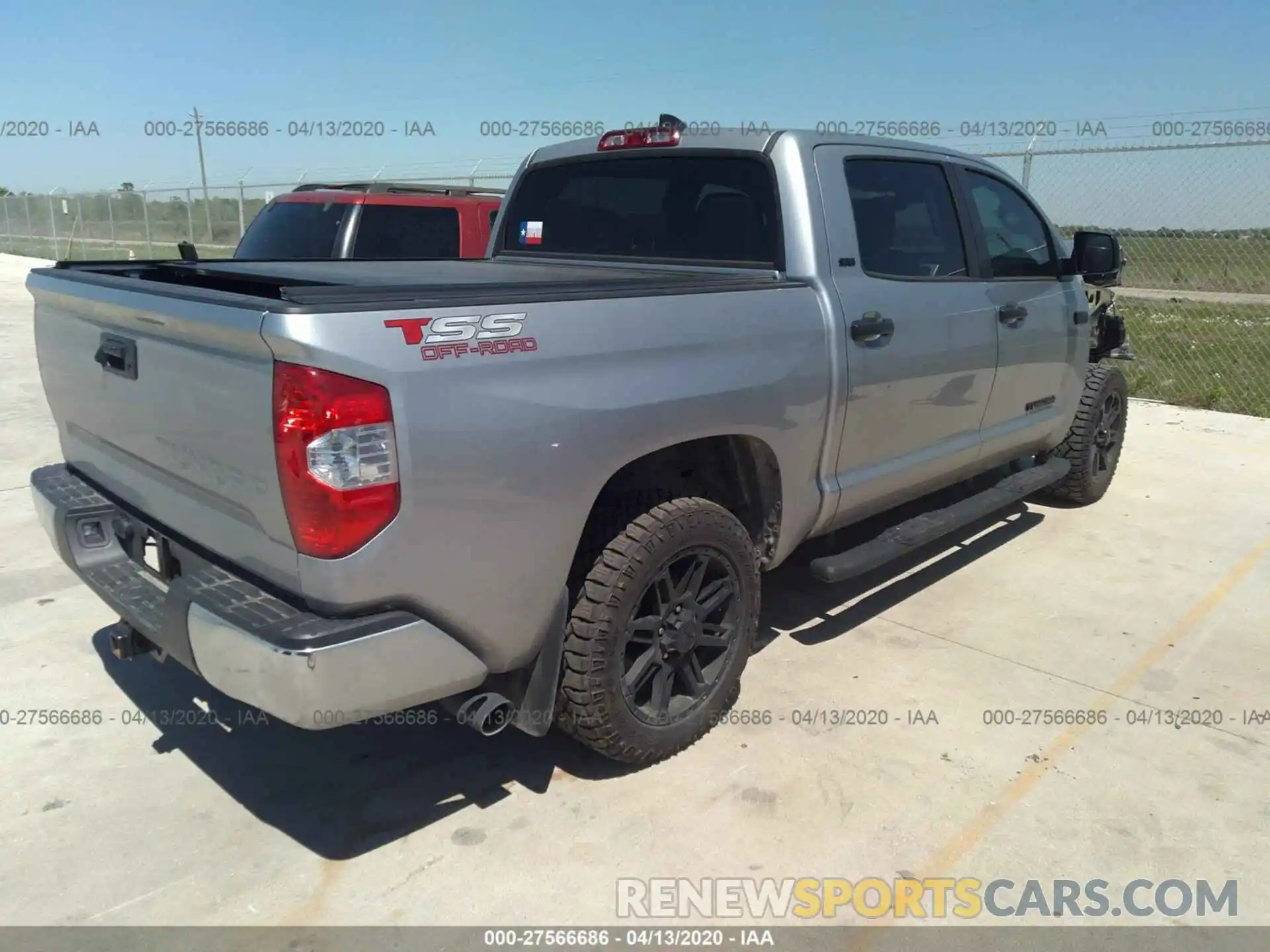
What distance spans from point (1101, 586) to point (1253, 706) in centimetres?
120

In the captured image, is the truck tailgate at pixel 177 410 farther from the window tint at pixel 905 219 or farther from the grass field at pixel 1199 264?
the grass field at pixel 1199 264

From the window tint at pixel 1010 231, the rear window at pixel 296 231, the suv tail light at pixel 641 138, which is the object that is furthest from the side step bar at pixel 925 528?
the rear window at pixel 296 231

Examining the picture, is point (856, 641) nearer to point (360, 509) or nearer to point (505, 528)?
point (505, 528)

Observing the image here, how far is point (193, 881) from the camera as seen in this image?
259 centimetres

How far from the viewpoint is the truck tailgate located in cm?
227

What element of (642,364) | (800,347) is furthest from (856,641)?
(642,364)

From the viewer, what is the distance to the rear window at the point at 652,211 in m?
3.67

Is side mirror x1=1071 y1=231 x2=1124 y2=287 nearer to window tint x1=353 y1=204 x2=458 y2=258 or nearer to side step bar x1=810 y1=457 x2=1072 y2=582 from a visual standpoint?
side step bar x1=810 y1=457 x2=1072 y2=582

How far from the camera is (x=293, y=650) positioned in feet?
7.16

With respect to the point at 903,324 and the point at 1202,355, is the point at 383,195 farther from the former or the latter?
the point at 1202,355

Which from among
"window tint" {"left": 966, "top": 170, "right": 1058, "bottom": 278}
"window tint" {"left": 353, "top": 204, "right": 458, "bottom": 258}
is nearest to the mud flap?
"window tint" {"left": 966, "top": 170, "right": 1058, "bottom": 278}

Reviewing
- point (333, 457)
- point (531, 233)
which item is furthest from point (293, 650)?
point (531, 233)

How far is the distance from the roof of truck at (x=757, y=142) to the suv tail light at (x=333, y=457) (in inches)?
81.6

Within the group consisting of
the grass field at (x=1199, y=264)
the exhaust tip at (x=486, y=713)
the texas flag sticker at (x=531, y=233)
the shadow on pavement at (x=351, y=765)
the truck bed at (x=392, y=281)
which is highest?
the texas flag sticker at (x=531, y=233)
